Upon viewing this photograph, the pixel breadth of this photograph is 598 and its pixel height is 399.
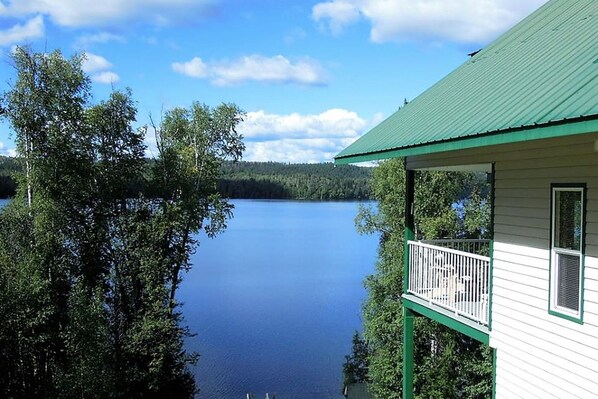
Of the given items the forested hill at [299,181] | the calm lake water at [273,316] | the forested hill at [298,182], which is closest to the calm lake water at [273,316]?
the calm lake water at [273,316]

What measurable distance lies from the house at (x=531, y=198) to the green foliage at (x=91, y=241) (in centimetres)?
1443

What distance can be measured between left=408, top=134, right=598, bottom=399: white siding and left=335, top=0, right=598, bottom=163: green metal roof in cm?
63

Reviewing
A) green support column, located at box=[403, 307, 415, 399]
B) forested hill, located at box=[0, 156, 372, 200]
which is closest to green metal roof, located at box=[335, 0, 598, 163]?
green support column, located at box=[403, 307, 415, 399]

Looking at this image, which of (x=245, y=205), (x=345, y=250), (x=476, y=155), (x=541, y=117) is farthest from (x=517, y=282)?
(x=245, y=205)

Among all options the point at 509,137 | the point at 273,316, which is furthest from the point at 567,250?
the point at 273,316

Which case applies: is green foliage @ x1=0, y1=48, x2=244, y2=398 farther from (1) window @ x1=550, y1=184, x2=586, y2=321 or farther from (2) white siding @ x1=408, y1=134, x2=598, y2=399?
(1) window @ x1=550, y1=184, x2=586, y2=321

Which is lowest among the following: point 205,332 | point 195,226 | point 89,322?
point 205,332

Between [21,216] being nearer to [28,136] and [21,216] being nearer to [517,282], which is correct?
[28,136]

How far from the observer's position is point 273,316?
3700 cm

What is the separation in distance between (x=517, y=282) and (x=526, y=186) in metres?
1.20

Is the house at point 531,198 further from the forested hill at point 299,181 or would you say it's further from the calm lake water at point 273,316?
the forested hill at point 299,181

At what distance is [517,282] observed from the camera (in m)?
7.39

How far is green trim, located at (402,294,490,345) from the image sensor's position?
823 cm

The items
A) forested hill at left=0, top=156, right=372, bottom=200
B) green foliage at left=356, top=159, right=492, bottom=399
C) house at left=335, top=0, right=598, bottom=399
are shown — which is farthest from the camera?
forested hill at left=0, top=156, right=372, bottom=200
